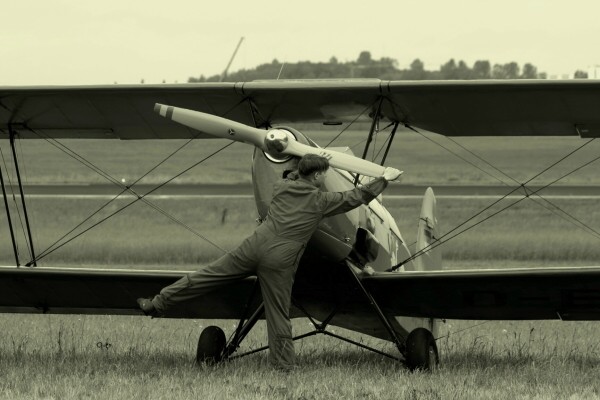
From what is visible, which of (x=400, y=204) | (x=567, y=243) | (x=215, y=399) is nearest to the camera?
(x=215, y=399)

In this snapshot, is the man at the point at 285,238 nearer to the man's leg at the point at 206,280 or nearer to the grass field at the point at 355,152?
the man's leg at the point at 206,280

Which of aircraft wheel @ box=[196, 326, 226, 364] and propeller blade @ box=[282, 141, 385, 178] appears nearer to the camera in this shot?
propeller blade @ box=[282, 141, 385, 178]

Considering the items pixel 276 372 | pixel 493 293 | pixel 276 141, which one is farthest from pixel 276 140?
pixel 493 293

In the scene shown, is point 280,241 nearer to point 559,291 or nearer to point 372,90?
point 372,90

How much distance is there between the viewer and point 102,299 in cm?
1157

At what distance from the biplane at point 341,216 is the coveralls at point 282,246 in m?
0.24

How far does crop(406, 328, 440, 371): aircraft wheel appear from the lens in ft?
A: 32.6

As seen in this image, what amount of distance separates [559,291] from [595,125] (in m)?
1.59

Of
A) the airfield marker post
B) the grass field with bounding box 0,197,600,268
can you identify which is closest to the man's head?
the airfield marker post

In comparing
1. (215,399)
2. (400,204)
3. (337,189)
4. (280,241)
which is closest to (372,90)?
(337,189)

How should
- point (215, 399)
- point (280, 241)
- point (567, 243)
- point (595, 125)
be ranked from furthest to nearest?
point (567, 243) < point (595, 125) < point (280, 241) < point (215, 399)

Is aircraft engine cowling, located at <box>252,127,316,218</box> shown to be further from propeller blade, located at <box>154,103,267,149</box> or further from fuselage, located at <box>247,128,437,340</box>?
propeller blade, located at <box>154,103,267,149</box>

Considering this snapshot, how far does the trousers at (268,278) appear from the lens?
953 centimetres

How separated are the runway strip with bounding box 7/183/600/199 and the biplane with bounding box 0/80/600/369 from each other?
70.1 feet
